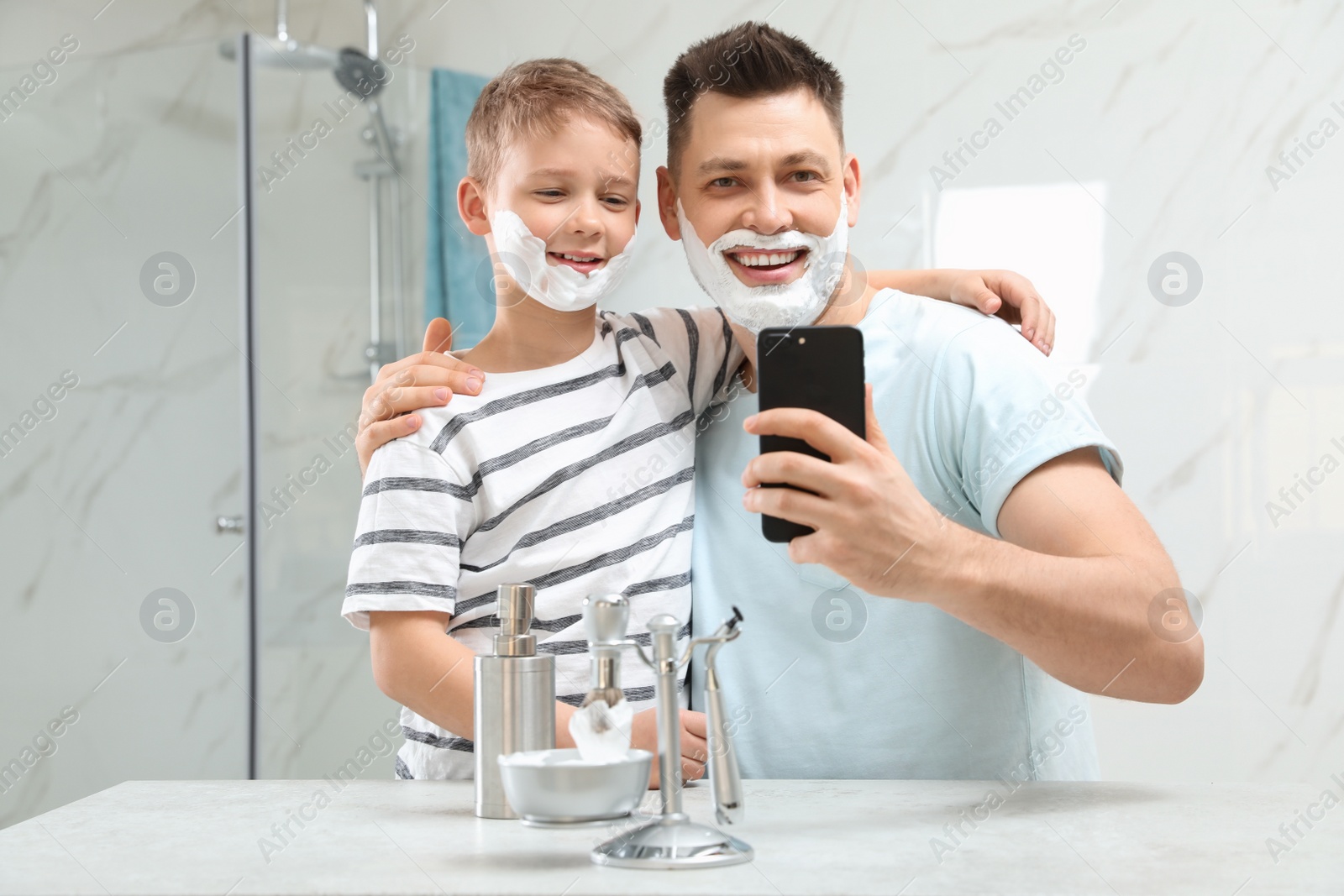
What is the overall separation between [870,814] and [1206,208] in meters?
1.48

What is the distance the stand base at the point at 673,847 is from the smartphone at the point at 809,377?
6.8 inches

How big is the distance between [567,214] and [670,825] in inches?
21.5

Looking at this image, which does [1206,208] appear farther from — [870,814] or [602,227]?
[870,814]

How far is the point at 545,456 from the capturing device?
917 mm

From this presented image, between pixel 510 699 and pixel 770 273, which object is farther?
pixel 770 273

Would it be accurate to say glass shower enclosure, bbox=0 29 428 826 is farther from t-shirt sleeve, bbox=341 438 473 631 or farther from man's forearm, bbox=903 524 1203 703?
man's forearm, bbox=903 524 1203 703

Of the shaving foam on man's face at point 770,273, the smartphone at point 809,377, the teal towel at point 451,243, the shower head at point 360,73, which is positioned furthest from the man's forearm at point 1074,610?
the shower head at point 360,73

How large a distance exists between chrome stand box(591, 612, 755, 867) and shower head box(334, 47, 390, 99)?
1.58 meters

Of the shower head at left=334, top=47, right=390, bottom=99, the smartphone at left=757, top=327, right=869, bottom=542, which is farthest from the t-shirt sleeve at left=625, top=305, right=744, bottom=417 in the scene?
the shower head at left=334, top=47, right=390, bottom=99

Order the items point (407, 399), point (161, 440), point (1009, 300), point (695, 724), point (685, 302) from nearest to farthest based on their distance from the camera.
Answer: point (695, 724)
point (407, 399)
point (1009, 300)
point (161, 440)
point (685, 302)

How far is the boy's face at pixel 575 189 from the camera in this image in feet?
3.14

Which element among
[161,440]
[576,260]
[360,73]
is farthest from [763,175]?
[161,440]

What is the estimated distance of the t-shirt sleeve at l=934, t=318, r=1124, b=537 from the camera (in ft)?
2.66

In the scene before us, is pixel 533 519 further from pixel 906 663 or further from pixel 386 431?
pixel 906 663
